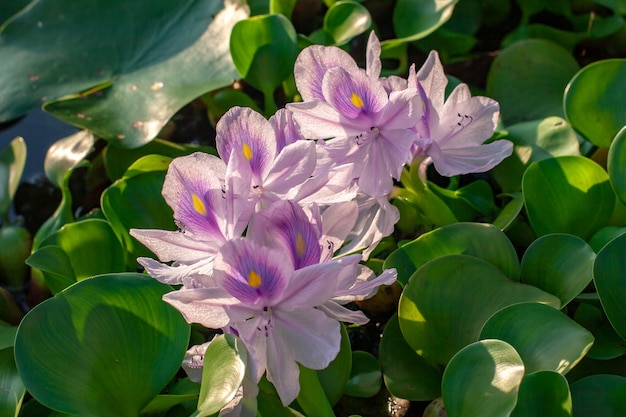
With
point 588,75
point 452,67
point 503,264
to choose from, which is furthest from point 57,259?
point 452,67

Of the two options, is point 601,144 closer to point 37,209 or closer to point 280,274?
point 280,274

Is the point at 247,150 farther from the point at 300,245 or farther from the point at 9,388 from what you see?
the point at 9,388

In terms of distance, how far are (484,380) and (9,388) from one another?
631mm

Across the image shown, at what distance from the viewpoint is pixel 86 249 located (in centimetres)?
124

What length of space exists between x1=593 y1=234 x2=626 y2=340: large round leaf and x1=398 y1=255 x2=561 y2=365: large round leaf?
0.26ft

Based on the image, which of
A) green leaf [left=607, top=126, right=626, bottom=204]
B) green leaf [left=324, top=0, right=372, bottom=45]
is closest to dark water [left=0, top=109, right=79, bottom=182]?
green leaf [left=324, top=0, right=372, bottom=45]

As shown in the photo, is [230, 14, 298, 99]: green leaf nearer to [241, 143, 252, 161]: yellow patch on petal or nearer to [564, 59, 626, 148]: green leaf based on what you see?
[564, 59, 626, 148]: green leaf

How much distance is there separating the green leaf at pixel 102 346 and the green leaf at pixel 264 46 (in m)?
0.67

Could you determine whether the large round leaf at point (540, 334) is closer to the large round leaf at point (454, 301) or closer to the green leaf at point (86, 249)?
the large round leaf at point (454, 301)

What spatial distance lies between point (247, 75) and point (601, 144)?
68 cm

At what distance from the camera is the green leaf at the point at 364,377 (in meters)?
1.10

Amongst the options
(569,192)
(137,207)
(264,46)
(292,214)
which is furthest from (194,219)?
(264,46)

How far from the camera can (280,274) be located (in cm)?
74

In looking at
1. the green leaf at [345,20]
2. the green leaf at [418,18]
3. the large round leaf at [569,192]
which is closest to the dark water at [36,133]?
the green leaf at [345,20]
